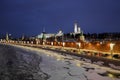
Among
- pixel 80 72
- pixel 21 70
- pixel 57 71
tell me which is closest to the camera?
pixel 80 72

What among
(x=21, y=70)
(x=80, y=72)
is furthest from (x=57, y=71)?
(x=21, y=70)

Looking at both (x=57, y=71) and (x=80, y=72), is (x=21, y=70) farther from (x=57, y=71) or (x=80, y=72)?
(x=80, y=72)

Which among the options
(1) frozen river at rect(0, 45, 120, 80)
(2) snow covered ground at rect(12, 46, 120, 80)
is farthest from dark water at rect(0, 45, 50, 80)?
(2) snow covered ground at rect(12, 46, 120, 80)

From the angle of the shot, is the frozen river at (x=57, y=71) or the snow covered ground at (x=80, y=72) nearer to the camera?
the snow covered ground at (x=80, y=72)

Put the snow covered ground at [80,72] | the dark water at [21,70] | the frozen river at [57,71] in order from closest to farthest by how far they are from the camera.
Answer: the snow covered ground at [80,72] < the frozen river at [57,71] < the dark water at [21,70]

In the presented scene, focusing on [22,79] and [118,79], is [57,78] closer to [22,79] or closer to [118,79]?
[22,79]

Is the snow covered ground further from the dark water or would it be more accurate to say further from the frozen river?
the dark water

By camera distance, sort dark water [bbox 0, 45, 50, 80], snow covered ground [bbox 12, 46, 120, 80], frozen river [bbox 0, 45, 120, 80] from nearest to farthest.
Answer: snow covered ground [bbox 12, 46, 120, 80] < frozen river [bbox 0, 45, 120, 80] < dark water [bbox 0, 45, 50, 80]

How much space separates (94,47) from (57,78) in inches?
1317

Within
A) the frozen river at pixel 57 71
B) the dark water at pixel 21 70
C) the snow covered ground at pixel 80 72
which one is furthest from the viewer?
the dark water at pixel 21 70

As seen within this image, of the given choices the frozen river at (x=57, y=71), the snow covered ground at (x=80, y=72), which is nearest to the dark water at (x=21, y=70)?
the frozen river at (x=57, y=71)

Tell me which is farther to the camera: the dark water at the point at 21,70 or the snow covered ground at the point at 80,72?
the dark water at the point at 21,70

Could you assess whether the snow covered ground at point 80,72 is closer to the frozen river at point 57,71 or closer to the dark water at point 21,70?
the frozen river at point 57,71

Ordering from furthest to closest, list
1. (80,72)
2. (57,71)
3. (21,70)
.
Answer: (21,70), (57,71), (80,72)
